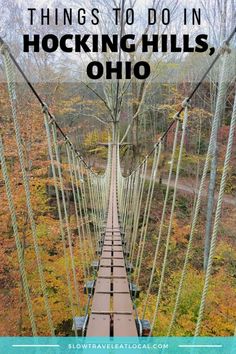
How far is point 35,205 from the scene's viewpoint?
16.7 feet

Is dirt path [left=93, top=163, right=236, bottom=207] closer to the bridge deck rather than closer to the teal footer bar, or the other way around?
the teal footer bar

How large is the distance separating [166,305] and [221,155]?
3123 millimetres

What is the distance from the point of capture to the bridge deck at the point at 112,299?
1.57m

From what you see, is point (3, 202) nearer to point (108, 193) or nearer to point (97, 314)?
point (108, 193)

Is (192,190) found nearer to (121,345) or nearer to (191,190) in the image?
(191,190)

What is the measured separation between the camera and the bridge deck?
1573mm

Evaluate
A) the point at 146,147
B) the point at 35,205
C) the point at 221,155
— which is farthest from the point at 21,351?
the point at 146,147

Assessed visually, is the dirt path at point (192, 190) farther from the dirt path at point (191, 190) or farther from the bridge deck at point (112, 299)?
the bridge deck at point (112, 299)

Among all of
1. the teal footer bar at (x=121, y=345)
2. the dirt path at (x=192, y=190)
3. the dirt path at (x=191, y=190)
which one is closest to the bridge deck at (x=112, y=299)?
the teal footer bar at (x=121, y=345)

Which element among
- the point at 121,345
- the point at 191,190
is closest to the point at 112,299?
the point at 121,345

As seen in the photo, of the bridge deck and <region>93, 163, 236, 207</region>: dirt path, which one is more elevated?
the bridge deck

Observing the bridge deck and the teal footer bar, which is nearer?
the teal footer bar

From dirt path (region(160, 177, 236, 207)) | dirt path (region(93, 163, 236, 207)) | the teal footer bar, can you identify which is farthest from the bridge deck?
dirt path (region(93, 163, 236, 207))

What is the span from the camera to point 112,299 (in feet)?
6.43
